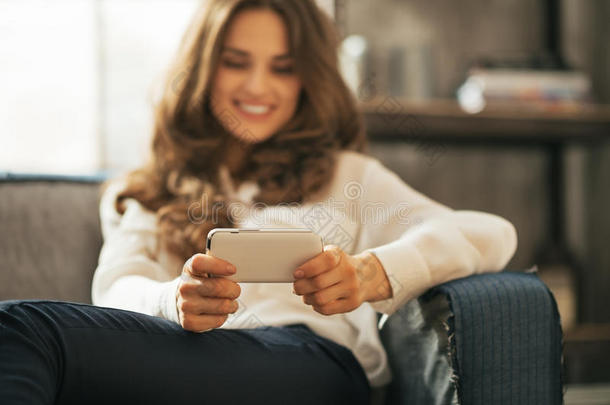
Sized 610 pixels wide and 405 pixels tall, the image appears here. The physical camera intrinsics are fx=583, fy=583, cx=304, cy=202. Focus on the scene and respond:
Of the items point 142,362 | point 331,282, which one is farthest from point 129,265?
point 331,282

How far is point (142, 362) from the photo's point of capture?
2.32ft

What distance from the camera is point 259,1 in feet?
3.77

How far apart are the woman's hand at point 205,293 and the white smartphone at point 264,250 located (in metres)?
0.02

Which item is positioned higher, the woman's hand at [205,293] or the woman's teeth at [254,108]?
the woman's teeth at [254,108]

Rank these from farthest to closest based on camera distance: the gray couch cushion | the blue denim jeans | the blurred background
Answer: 1. the blurred background
2. the gray couch cushion
3. the blue denim jeans

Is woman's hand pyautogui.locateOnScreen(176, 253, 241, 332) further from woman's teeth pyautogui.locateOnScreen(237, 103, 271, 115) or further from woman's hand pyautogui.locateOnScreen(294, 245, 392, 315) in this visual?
woman's teeth pyautogui.locateOnScreen(237, 103, 271, 115)

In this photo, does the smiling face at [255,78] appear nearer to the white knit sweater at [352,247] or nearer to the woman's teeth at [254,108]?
the woman's teeth at [254,108]

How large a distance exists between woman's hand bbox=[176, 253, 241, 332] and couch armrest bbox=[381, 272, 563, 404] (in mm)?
286

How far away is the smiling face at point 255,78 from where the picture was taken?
1136 mm

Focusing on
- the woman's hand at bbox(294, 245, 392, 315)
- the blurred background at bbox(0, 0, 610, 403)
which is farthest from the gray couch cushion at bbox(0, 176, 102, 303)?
the woman's hand at bbox(294, 245, 392, 315)

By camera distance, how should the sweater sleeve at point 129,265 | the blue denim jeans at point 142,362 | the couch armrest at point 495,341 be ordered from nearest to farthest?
1. the blue denim jeans at point 142,362
2. the couch armrest at point 495,341
3. the sweater sleeve at point 129,265

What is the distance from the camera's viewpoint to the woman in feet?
2.30

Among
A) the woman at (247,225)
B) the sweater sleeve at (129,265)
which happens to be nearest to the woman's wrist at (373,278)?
the woman at (247,225)

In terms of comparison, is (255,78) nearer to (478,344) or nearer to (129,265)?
(129,265)
